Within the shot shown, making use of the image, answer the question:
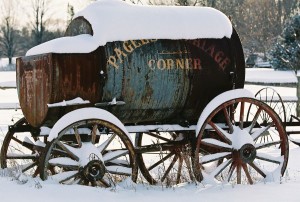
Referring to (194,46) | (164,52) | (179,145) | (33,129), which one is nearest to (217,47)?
(194,46)

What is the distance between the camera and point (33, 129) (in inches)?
299

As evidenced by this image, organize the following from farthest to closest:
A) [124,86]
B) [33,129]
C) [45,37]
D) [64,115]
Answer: [45,37] < [33,129] < [124,86] < [64,115]

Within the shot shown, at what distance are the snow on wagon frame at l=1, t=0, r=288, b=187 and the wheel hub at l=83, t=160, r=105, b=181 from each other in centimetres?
1

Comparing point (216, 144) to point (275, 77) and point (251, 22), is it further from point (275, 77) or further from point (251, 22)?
point (251, 22)

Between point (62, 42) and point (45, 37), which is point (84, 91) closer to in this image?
point (62, 42)

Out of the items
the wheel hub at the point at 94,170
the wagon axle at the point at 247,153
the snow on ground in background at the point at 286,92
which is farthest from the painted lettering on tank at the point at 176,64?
the snow on ground in background at the point at 286,92

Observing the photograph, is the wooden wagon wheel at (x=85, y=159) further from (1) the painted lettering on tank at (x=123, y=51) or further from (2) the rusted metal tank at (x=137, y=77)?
(1) the painted lettering on tank at (x=123, y=51)

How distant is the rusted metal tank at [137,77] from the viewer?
689cm

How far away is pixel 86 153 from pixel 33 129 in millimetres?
1303

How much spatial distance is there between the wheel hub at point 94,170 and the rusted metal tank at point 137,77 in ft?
2.78

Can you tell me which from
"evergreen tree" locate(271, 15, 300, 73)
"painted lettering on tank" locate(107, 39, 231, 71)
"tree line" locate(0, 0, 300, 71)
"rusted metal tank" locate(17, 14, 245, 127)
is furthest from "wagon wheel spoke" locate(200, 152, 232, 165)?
"tree line" locate(0, 0, 300, 71)

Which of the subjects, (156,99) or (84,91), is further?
(156,99)

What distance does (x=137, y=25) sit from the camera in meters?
7.37

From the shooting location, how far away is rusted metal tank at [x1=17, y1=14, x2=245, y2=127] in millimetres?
6891
